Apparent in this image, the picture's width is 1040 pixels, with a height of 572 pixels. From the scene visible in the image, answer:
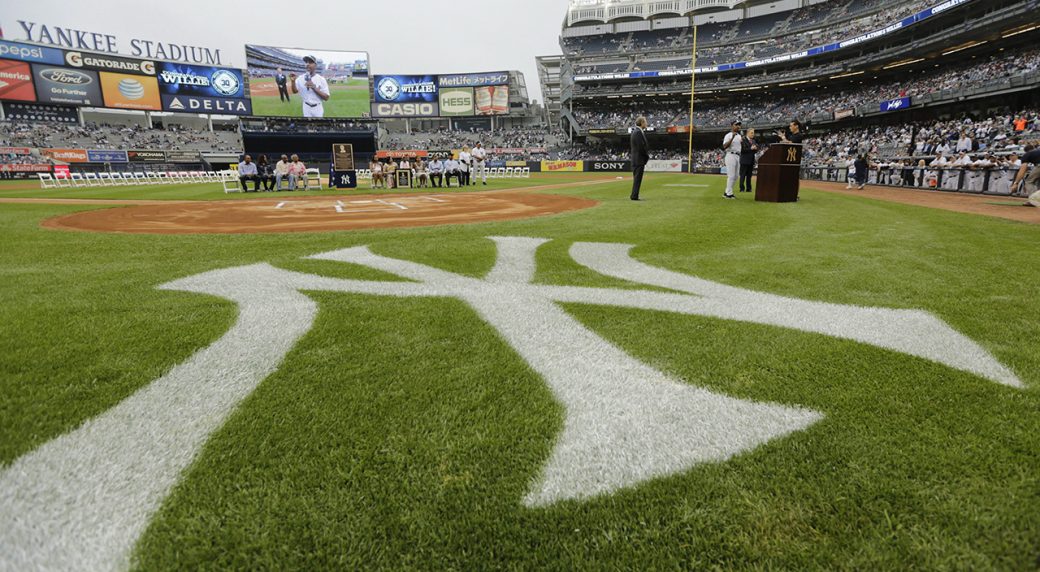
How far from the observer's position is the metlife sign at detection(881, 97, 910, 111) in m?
36.7

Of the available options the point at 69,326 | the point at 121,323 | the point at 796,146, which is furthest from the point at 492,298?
the point at 796,146

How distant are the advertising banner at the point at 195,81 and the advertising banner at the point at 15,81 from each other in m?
12.0

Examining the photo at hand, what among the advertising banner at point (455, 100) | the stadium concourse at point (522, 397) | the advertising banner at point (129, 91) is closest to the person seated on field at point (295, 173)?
the stadium concourse at point (522, 397)

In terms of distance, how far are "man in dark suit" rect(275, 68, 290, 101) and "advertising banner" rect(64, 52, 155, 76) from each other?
17.1 metres

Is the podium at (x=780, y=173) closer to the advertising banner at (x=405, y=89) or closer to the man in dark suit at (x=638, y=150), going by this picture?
the man in dark suit at (x=638, y=150)

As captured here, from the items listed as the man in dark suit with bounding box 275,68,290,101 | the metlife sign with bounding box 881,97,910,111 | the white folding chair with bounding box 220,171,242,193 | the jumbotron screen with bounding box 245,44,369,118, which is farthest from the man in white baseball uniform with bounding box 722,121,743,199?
the man in dark suit with bounding box 275,68,290,101

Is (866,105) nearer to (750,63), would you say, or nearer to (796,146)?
(750,63)

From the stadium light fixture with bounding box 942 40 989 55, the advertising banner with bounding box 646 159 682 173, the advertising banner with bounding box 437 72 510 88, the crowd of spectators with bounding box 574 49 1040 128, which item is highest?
the advertising banner with bounding box 437 72 510 88

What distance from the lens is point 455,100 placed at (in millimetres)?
67062

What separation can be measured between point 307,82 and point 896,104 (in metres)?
55.3

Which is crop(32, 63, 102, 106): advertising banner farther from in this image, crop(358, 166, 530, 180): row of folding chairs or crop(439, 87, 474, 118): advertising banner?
crop(439, 87, 474, 118): advertising banner

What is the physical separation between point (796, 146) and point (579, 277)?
9.51 metres

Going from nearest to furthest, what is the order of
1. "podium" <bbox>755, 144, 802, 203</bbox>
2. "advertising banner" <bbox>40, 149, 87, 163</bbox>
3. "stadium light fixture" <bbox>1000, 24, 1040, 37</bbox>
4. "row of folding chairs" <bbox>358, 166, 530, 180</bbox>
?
"podium" <bbox>755, 144, 802, 203</bbox>, "stadium light fixture" <bbox>1000, 24, 1040, 37</bbox>, "row of folding chairs" <bbox>358, 166, 530, 180</bbox>, "advertising banner" <bbox>40, 149, 87, 163</bbox>

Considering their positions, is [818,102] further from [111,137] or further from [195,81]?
[111,137]
